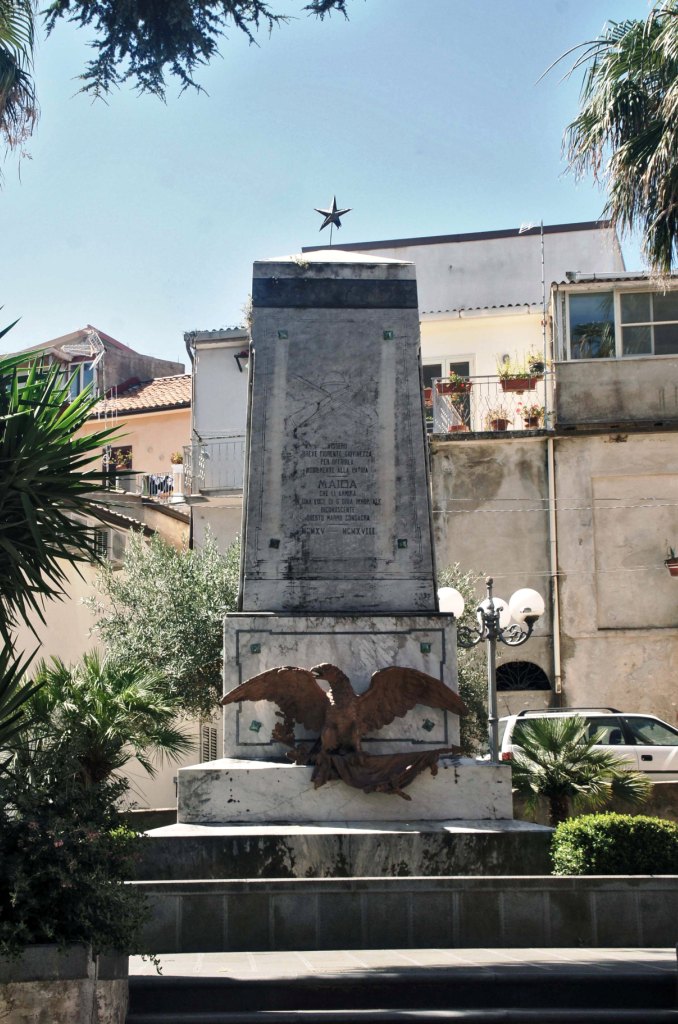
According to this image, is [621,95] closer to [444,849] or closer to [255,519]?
[255,519]

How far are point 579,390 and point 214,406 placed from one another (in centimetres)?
839

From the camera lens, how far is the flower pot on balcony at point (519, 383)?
2762 centimetres

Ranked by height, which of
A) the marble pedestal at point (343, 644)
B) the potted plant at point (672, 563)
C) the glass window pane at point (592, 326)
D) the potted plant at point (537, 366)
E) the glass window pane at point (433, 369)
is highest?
the glass window pane at point (433, 369)

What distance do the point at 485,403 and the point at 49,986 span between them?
23.6 m

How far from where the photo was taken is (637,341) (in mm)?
27344

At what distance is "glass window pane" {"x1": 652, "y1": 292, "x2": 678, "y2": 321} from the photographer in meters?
27.4

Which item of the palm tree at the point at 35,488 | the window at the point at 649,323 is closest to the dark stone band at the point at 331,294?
the palm tree at the point at 35,488

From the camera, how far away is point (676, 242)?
18.3m

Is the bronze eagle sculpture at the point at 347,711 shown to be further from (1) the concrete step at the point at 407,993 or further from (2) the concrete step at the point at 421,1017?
(2) the concrete step at the point at 421,1017

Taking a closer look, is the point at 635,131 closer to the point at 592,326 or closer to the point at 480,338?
the point at 592,326

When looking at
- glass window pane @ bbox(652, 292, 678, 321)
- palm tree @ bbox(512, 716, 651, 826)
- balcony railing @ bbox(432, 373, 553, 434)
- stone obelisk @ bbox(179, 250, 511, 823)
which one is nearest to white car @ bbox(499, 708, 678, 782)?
palm tree @ bbox(512, 716, 651, 826)

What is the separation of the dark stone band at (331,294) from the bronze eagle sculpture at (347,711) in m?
3.15

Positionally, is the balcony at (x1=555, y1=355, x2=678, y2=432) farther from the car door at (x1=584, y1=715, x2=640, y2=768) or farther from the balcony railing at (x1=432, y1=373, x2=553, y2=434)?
the car door at (x1=584, y1=715, x2=640, y2=768)

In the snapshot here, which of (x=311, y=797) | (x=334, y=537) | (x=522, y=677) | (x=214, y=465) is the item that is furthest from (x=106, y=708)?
(x=214, y=465)
